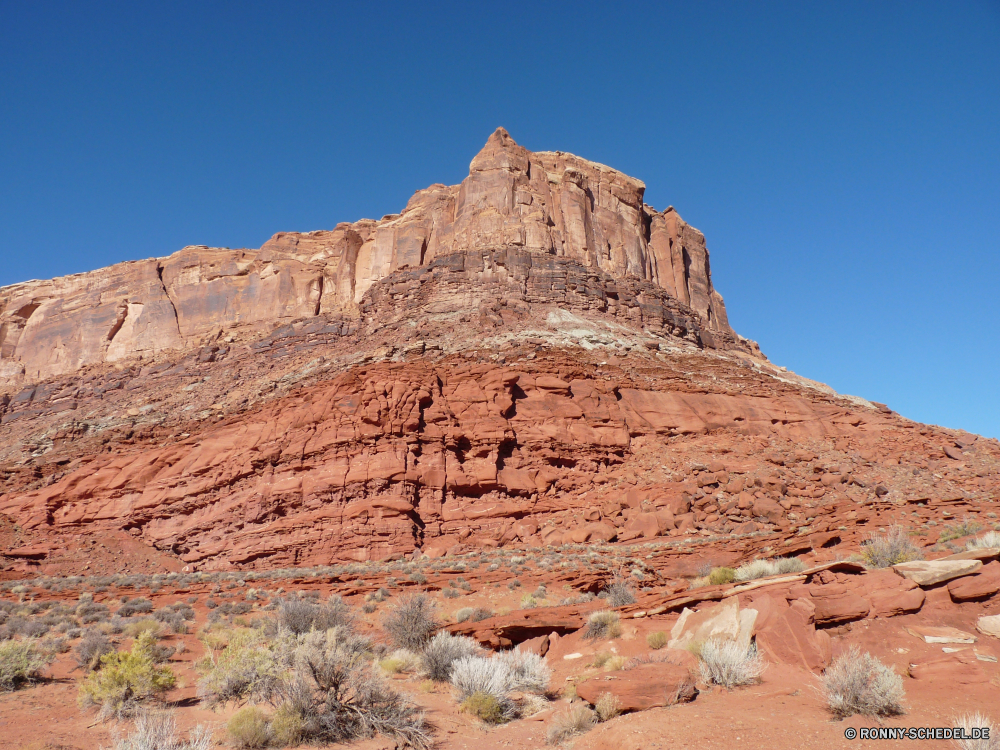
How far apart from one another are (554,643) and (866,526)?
869 centimetres

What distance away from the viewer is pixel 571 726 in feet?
21.8

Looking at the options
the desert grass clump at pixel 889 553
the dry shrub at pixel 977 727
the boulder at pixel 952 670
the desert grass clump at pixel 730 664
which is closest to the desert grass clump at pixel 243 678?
the desert grass clump at pixel 730 664

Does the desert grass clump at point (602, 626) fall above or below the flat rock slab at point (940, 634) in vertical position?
below

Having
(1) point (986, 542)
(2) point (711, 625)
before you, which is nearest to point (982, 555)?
(1) point (986, 542)

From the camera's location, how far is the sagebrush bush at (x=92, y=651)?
30.3ft

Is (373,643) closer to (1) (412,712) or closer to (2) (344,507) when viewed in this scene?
(1) (412,712)

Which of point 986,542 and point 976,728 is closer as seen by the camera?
point 976,728

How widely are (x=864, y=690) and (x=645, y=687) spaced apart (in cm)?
224

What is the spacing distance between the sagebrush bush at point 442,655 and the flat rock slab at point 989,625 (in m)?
6.71

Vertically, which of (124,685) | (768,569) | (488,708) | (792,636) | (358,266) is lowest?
(488,708)

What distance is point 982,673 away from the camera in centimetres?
633

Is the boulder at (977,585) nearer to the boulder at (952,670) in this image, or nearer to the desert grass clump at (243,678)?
the boulder at (952,670)

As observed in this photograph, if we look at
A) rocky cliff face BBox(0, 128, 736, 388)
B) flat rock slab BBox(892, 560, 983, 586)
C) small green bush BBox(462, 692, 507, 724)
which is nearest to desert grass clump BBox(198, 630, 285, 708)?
small green bush BBox(462, 692, 507, 724)

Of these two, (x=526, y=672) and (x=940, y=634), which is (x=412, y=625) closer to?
(x=526, y=672)
